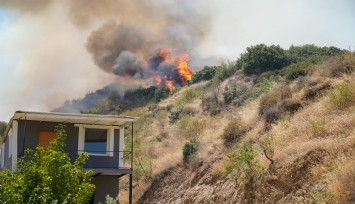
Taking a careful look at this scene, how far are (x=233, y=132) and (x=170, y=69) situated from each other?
133 feet

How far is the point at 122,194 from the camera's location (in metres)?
33.4

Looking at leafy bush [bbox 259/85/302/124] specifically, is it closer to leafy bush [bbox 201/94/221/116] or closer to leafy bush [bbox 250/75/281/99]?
leafy bush [bbox 250/75/281/99]

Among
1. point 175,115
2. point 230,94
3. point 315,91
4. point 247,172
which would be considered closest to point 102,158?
point 247,172

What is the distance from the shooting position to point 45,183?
553 inches

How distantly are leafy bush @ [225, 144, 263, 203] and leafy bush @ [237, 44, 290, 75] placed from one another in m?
27.5

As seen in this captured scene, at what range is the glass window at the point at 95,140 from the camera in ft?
91.0

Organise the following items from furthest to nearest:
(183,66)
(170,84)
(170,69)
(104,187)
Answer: (183,66) → (170,69) → (170,84) → (104,187)

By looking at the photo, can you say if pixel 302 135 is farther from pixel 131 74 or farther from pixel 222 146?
Answer: pixel 131 74

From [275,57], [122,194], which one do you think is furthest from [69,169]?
[275,57]

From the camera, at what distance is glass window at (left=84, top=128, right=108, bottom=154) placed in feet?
91.0

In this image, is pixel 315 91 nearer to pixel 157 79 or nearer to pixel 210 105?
pixel 210 105

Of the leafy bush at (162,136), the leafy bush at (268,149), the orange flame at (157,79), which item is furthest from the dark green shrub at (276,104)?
the orange flame at (157,79)

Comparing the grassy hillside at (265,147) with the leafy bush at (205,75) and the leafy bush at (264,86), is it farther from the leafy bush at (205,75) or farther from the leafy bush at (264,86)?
the leafy bush at (205,75)

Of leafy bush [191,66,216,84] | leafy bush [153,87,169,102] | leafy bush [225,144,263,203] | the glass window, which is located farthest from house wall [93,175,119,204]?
leafy bush [191,66,216,84]
